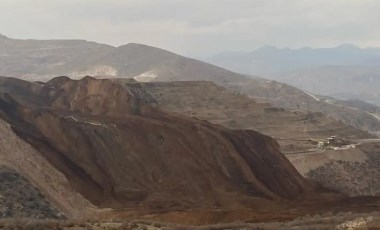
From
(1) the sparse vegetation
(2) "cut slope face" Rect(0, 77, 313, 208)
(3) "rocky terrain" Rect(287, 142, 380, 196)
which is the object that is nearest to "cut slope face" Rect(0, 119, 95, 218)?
(1) the sparse vegetation

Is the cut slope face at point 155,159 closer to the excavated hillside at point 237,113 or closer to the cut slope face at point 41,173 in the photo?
the cut slope face at point 41,173

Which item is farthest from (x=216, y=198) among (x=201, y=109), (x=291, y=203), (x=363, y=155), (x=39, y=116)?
(x=201, y=109)

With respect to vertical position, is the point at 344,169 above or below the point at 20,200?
below

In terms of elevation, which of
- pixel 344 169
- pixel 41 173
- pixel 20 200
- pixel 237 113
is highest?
pixel 237 113

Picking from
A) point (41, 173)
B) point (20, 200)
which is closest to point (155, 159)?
point (41, 173)

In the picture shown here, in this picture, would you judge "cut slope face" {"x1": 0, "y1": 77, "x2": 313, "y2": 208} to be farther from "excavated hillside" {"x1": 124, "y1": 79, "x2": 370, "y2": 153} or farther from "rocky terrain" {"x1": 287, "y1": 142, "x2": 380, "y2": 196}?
"excavated hillside" {"x1": 124, "y1": 79, "x2": 370, "y2": 153}

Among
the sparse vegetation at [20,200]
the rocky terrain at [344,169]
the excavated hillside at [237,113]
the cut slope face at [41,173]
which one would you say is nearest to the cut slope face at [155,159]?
the cut slope face at [41,173]

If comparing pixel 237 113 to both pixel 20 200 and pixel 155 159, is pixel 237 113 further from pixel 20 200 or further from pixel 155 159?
pixel 20 200
